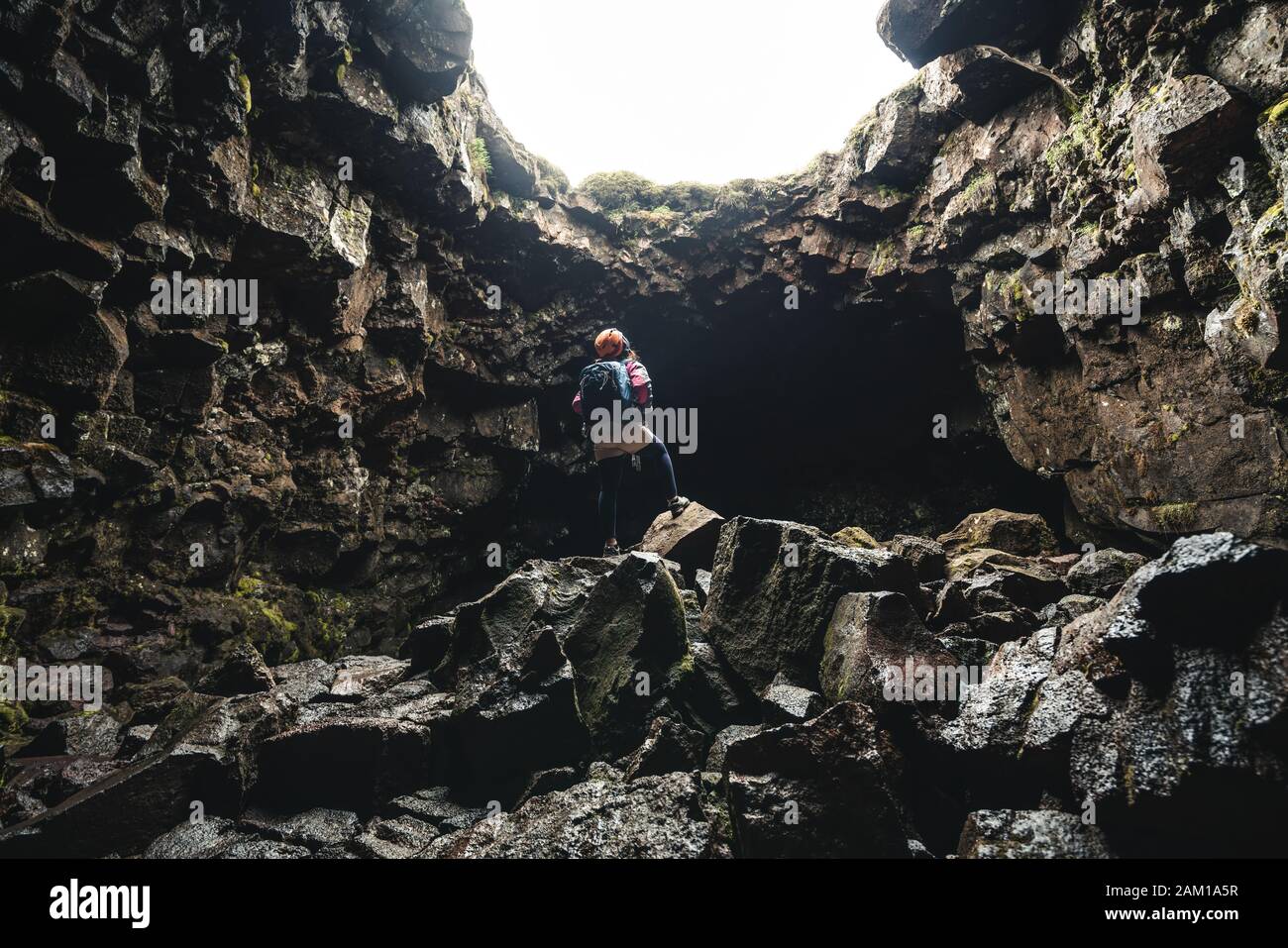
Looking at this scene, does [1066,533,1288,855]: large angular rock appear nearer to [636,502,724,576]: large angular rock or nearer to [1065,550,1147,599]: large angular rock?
[1065,550,1147,599]: large angular rock

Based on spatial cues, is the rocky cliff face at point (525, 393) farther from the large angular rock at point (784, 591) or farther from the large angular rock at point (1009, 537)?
the large angular rock at point (1009, 537)

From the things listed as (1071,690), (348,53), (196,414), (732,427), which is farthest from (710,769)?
(732,427)

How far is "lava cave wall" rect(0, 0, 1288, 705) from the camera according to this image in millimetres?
6801

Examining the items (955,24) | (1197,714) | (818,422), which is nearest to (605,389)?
(1197,714)

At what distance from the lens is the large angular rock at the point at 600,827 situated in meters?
3.67

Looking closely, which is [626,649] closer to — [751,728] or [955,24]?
[751,728]

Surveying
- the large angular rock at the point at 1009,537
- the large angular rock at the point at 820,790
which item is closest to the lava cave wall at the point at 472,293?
the large angular rock at the point at 1009,537

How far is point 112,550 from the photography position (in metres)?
7.79

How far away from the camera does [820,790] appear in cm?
396

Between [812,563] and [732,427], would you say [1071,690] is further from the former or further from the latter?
[732,427]

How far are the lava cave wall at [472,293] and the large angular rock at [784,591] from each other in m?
4.94

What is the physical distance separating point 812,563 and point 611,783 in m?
2.99

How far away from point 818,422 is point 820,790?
15.8m

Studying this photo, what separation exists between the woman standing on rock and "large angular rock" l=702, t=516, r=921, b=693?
299 centimetres
